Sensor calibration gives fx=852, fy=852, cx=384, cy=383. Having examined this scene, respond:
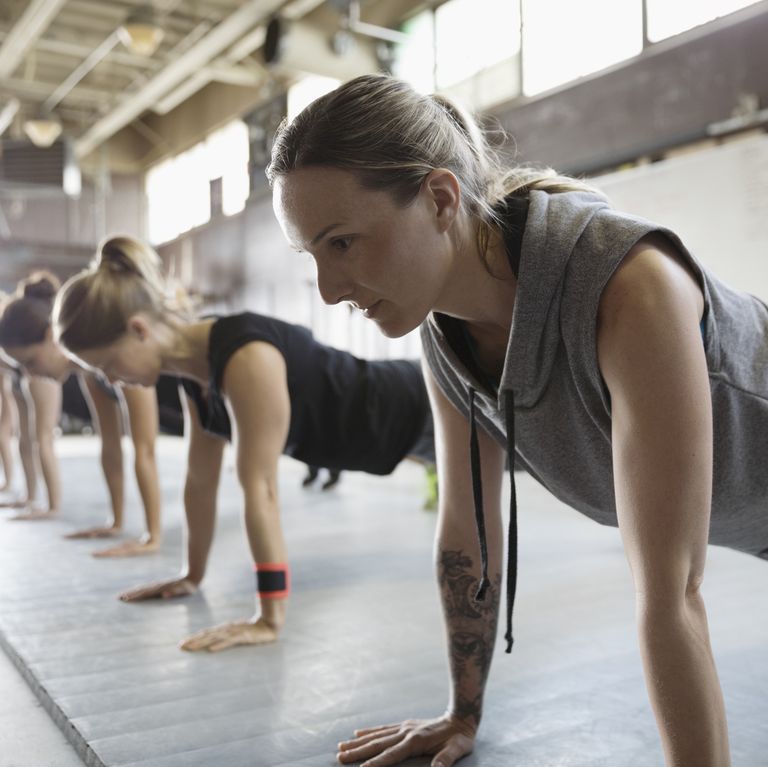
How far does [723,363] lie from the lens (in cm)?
98

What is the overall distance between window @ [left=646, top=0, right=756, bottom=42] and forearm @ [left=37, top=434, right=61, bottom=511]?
3635 millimetres

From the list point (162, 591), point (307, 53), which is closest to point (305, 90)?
point (307, 53)

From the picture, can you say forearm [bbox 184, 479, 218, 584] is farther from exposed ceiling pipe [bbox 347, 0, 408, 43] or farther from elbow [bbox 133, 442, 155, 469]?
exposed ceiling pipe [bbox 347, 0, 408, 43]

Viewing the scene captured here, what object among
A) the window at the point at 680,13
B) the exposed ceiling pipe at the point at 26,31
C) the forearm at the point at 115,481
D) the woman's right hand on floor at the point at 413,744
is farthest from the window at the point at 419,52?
the woman's right hand on floor at the point at 413,744

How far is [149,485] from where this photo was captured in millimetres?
2805

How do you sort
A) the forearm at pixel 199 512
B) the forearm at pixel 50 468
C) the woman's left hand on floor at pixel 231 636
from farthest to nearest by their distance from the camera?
1. the forearm at pixel 50 468
2. the forearm at pixel 199 512
3. the woman's left hand on floor at pixel 231 636

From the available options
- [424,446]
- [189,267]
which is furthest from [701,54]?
[189,267]

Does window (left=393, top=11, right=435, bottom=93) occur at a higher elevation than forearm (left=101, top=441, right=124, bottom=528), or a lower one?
higher

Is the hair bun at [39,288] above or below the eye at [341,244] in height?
above

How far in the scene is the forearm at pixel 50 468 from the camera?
350 cm

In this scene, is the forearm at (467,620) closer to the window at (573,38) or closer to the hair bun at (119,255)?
the hair bun at (119,255)

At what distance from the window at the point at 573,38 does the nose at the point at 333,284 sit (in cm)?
426

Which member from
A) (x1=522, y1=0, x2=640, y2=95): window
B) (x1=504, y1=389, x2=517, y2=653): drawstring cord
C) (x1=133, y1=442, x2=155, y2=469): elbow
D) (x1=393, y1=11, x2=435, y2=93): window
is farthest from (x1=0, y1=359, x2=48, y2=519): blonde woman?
(x1=393, y1=11, x2=435, y2=93): window

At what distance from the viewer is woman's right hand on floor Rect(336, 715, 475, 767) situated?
3.97 ft
